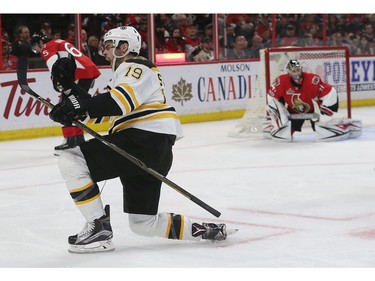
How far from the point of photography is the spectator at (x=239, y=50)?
10836 mm

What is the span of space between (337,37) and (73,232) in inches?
345

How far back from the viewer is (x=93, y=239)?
144 inches

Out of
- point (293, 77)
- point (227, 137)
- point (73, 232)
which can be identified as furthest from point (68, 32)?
point (73, 232)

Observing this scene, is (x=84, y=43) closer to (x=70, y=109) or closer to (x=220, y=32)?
(x=220, y=32)

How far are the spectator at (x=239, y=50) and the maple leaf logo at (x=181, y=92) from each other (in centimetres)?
87

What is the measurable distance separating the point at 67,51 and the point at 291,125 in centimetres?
228

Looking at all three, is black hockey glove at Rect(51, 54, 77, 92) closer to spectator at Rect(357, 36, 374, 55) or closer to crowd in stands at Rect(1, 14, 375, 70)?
crowd in stands at Rect(1, 14, 375, 70)

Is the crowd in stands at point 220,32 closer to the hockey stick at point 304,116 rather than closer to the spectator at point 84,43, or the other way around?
the spectator at point 84,43

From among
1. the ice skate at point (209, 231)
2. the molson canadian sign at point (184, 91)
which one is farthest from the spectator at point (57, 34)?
the ice skate at point (209, 231)

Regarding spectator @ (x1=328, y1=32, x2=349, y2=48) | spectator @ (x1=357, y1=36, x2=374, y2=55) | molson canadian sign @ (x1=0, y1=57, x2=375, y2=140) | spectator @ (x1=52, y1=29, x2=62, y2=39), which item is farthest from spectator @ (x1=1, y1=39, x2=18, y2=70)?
spectator @ (x1=357, y1=36, x2=374, y2=55)

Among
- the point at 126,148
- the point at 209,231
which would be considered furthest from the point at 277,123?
the point at 126,148

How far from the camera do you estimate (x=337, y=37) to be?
12344 millimetres

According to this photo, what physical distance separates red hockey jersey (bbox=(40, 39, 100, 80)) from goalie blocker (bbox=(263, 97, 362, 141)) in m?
1.90
